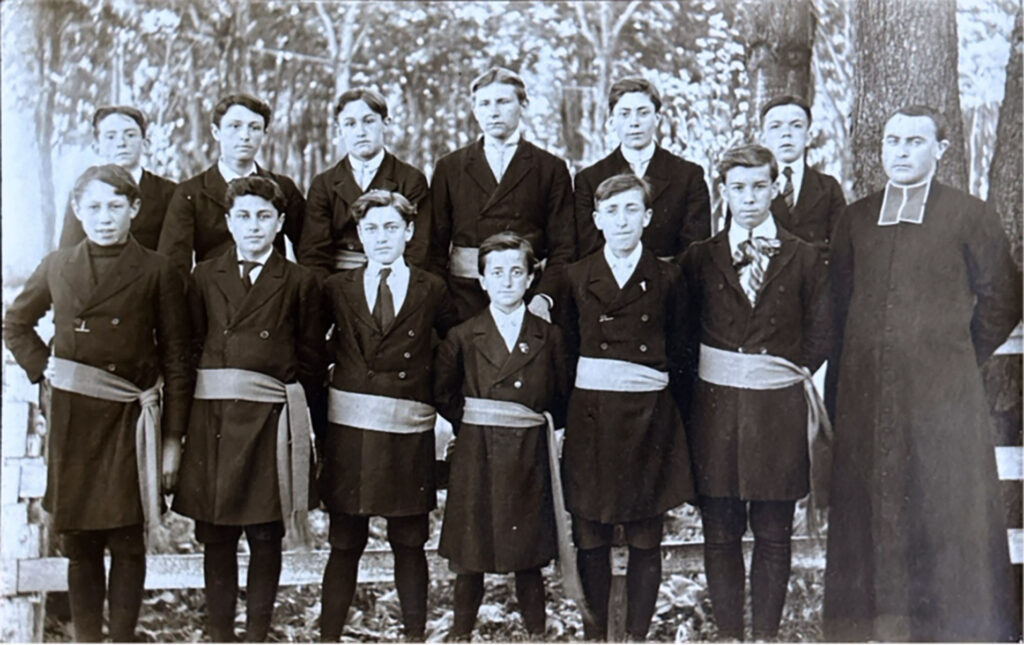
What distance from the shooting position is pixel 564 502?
4.02m

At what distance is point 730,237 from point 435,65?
1312 millimetres

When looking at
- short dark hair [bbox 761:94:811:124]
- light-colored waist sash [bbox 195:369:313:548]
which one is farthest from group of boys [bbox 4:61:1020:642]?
short dark hair [bbox 761:94:811:124]

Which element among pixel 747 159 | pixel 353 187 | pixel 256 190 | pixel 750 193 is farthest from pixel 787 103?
pixel 256 190

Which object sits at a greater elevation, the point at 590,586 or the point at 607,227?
the point at 607,227

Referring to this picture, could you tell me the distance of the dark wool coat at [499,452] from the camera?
155 inches

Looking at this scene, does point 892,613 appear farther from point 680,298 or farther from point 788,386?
point 680,298

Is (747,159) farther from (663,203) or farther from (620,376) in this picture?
(620,376)

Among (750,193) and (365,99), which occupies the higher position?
(365,99)

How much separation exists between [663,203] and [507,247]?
628mm

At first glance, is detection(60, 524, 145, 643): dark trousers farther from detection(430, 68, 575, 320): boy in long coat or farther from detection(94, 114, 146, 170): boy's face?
detection(430, 68, 575, 320): boy in long coat

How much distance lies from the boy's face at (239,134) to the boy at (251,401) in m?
0.17

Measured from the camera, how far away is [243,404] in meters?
3.89

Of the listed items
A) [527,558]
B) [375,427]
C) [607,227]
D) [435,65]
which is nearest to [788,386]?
[607,227]

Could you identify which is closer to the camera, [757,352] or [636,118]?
[757,352]
